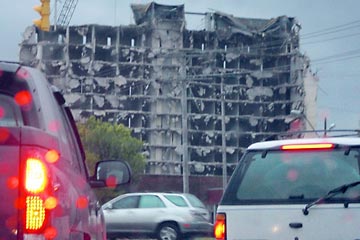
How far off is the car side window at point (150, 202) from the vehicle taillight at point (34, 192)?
74.6ft

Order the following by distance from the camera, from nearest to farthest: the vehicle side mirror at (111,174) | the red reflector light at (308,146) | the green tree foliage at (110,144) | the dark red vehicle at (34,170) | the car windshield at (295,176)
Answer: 1. the dark red vehicle at (34,170)
2. the vehicle side mirror at (111,174)
3. the car windshield at (295,176)
4. the red reflector light at (308,146)
5. the green tree foliage at (110,144)

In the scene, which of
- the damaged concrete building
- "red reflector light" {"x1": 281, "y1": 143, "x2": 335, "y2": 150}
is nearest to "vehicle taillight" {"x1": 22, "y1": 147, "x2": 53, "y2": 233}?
"red reflector light" {"x1": 281, "y1": 143, "x2": 335, "y2": 150}

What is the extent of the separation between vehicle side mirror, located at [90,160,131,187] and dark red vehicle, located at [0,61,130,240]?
1141 millimetres

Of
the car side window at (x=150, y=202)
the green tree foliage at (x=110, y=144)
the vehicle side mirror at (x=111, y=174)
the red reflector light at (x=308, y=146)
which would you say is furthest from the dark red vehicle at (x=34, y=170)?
the green tree foliage at (x=110, y=144)

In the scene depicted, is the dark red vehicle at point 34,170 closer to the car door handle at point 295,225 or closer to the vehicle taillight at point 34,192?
the vehicle taillight at point 34,192

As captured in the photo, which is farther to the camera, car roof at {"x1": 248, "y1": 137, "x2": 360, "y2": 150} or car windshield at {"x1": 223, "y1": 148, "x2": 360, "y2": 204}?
car roof at {"x1": 248, "y1": 137, "x2": 360, "y2": 150}

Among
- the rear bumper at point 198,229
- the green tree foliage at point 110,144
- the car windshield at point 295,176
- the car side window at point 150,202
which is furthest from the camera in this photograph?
the green tree foliage at point 110,144

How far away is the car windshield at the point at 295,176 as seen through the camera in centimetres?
768

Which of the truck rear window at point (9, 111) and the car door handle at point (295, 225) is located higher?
the truck rear window at point (9, 111)

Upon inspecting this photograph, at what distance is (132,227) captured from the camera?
26734 millimetres

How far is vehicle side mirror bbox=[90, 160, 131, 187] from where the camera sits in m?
6.60

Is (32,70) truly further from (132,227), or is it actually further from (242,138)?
(242,138)

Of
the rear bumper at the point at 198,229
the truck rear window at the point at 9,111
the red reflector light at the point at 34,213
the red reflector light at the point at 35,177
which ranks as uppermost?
the truck rear window at the point at 9,111

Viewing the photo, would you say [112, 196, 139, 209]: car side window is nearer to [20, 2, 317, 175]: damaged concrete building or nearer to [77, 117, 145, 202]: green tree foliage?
[77, 117, 145, 202]: green tree foliage
